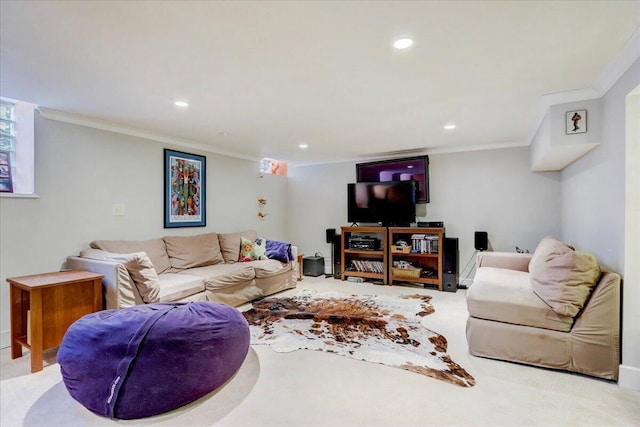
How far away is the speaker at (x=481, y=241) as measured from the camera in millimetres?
4508

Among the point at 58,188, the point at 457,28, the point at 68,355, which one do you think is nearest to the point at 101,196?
the point at 58,188

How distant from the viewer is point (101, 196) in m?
3.41

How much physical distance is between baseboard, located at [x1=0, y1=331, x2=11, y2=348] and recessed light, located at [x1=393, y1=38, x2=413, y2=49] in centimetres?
393

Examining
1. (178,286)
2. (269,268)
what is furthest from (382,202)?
(178,286)

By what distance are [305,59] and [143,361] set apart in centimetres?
207

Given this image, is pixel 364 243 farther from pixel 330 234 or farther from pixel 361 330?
pixel 361 330

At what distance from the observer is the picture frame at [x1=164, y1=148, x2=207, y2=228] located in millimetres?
4090

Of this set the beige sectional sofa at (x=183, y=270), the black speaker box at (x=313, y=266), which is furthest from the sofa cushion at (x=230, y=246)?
the black speaker box at (x=313, y=266)

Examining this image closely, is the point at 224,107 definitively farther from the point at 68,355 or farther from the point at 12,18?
the point at 68,355

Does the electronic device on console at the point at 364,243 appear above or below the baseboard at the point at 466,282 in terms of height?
above

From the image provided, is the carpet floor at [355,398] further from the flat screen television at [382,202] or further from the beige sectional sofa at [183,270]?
the flat screen television at [382,202]

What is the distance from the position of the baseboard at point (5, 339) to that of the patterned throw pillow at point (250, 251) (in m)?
2.43

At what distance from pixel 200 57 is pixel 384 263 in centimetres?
394

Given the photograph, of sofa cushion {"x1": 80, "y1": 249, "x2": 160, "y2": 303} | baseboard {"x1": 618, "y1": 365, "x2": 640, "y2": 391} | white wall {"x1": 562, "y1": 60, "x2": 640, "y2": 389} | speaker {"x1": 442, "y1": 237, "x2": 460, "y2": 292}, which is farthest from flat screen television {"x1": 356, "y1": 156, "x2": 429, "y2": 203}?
sofa cushion {"x1": 80, "y1": 249, "x2": 160, "y2": 303}
